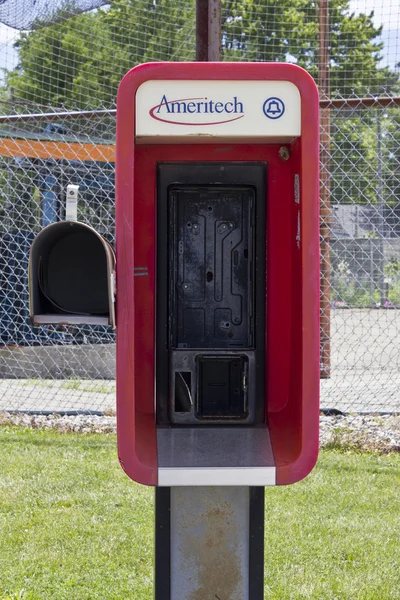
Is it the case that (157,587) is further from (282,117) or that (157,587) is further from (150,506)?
(150,506)

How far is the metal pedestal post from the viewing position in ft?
8.45

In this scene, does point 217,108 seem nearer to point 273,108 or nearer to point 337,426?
point 273,108

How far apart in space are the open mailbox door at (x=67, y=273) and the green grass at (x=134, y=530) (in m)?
1.30

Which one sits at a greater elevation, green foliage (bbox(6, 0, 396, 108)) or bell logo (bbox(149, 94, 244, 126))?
green foliage (bbox(6, 0, 396, 108))

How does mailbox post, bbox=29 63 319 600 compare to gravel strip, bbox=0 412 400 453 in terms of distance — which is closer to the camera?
mailbox post, bbox=29 63 319 600

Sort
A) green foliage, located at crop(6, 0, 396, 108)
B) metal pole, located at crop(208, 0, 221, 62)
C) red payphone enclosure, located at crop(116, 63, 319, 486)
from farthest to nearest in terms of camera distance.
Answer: green foliage, located at crop(6, 0, 396, 108) → metal pole, located at crop(208, 0, 221, 62) → red payphone enclosure, located at crop(116, 63, 319, 486)

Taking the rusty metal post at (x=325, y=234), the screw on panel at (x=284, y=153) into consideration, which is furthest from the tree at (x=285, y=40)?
the screw on panel at (x=284, y=153)

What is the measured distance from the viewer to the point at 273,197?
2781 millimetres

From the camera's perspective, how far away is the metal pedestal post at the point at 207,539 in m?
2.57

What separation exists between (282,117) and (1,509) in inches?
115

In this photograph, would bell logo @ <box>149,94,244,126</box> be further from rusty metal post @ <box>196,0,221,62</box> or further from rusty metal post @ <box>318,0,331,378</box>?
rusty metal post @ <box>318,0,331,378</box>

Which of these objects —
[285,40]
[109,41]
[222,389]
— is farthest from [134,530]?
[285,40]

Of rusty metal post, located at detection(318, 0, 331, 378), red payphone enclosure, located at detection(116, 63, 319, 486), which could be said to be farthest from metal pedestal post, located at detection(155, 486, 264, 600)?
rusty metal post, located at detection(318, 0, 331, 378)

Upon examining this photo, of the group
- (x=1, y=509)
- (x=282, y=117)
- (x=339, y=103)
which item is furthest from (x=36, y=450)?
(x=282, y=117)
